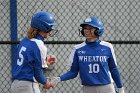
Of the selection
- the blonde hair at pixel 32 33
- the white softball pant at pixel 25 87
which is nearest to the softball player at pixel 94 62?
the white softball pant at pixel 25 87

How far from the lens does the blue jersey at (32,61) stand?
507 centimetres

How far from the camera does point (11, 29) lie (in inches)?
288

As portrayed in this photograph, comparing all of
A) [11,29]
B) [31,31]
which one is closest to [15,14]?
[11,29]

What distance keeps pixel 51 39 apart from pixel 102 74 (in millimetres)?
2324

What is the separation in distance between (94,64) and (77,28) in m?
2.23

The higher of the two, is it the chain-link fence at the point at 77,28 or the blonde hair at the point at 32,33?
the blonde hair at the point at 32,33

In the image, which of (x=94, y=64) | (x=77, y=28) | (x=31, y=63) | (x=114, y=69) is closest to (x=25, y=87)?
(x=31, y=63)

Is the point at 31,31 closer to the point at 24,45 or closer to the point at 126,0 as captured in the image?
the point at 24,45

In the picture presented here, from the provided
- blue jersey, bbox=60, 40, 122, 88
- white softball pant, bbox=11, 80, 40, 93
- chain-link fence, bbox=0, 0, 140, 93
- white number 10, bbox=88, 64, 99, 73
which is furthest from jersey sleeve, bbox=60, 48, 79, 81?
chain-link fence, bbox=0, 0, 140, 93

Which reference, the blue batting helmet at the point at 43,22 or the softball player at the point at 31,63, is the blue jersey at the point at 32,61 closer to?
the softball player at the point at 31,63

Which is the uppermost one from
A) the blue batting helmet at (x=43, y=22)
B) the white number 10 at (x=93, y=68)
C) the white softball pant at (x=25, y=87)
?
the blue batting helmet at (x=43, y=22)

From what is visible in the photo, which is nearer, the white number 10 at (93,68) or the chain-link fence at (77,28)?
the white number 10 at (93,68)

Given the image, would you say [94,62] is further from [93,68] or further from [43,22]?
[43,22]

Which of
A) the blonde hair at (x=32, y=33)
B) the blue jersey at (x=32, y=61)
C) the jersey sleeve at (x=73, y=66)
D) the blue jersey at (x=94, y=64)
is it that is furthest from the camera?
the jersey sleeve at (x=73, y=66)
